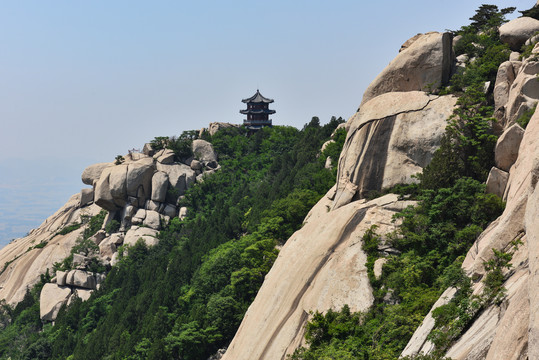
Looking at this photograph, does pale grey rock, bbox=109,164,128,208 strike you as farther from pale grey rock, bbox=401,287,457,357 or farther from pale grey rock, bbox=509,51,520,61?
pale grey rock, bbox=401,287,457,357

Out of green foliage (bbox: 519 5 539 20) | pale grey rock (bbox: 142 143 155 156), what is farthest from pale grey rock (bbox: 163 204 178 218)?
green foliage (bbox: 519 5 539 20)

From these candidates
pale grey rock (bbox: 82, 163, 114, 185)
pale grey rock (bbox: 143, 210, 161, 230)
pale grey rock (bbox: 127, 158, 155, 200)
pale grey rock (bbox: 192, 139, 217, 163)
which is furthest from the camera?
pale grey rock (bbox: 82, 163, 114, 185)

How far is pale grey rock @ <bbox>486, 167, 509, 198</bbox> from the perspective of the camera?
2145 centimetres

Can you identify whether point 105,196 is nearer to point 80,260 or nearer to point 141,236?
point 141,236

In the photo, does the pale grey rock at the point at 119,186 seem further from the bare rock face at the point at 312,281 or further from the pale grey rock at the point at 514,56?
the pale grey rock at the point at 514,56

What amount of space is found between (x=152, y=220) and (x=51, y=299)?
39.3ft

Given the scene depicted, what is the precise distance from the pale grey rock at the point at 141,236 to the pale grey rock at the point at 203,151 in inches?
478

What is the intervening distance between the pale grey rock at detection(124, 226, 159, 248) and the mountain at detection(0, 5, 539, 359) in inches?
146

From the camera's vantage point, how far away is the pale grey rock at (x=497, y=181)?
2145 centimetres

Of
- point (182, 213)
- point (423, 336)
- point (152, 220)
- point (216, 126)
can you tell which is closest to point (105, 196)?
point (152, 220)

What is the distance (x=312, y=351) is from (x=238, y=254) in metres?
15.4

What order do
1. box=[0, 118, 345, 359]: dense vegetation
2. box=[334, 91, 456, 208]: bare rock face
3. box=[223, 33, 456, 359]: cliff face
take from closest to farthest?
box=[223, 33, 456, 359]: cliff face
box=[334, 91, 456, 208]: bare rock face
box=[0, 118, 345, 359]: dense vegetation

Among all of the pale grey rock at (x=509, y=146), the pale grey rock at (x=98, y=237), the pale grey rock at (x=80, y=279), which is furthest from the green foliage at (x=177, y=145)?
the pale grey rock at (x=509, y=146)

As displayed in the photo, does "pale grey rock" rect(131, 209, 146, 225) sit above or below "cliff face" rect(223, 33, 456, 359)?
above
